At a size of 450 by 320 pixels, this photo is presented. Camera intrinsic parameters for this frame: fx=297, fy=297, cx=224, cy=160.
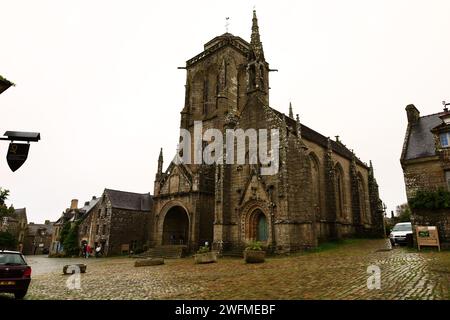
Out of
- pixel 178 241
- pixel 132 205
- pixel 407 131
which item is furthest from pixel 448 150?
pixel 132 205

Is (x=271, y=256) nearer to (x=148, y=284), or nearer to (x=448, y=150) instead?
(x=148, y=284)

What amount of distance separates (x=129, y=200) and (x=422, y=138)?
118 ft

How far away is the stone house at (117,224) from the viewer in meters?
38.1

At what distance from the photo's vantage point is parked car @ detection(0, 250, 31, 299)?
28.0 feet

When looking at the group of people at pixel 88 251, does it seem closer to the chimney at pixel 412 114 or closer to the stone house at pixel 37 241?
the chimney at pixel 412 114

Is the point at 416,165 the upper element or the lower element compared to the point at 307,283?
upper

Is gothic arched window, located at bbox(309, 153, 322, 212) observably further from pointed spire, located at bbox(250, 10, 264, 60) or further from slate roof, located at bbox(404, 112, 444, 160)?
pointed spire, located at bbox(250, 10, 264, 60)

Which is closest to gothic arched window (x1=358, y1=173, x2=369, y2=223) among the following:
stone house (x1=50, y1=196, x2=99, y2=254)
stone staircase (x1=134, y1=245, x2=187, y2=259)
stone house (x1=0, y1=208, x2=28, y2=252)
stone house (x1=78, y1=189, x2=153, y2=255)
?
stone staircase (x1=134, y1=245, x2=187, y2=259)

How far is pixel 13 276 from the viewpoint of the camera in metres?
8.72

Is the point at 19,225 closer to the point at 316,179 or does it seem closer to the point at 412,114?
the point at 316,179

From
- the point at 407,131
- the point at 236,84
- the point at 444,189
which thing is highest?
the point at 236,84
